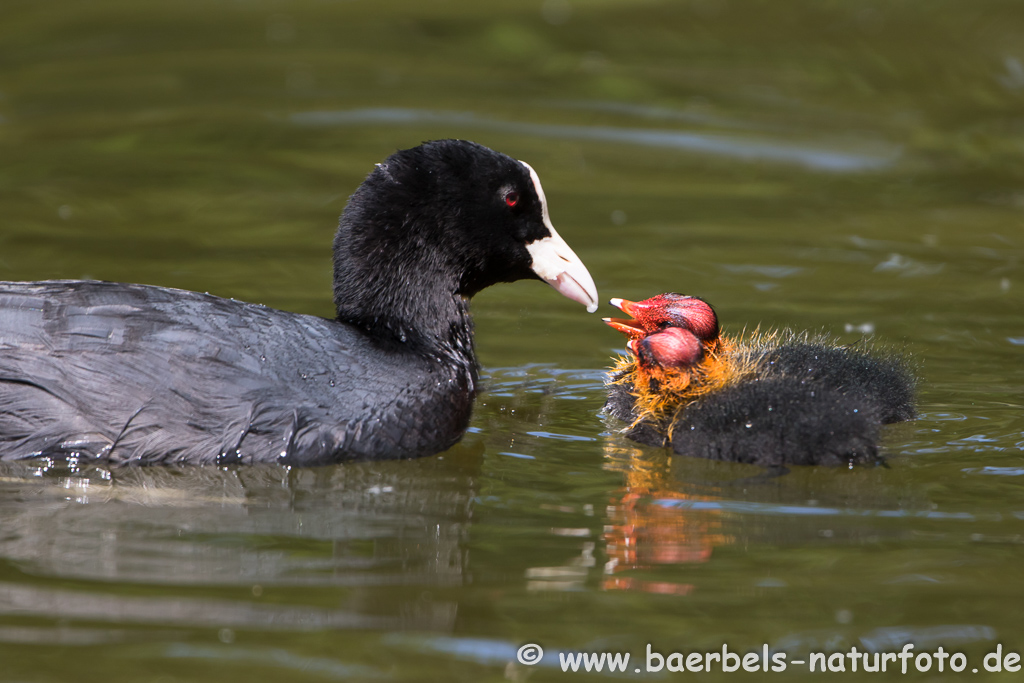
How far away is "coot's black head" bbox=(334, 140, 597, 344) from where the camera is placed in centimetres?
527

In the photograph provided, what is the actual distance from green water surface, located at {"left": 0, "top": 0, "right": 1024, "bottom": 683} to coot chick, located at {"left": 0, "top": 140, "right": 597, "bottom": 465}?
0.47ft

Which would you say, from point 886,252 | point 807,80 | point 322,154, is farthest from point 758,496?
point 807,80

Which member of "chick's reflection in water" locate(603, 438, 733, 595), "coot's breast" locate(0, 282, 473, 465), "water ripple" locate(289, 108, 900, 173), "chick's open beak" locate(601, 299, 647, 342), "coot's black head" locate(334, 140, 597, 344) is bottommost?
"chick's reflection in water" locate(603, 438, 733, 595)

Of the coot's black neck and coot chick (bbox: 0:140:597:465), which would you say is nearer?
coot chick (bbox: 0:140:597:465)

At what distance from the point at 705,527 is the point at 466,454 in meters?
1.17

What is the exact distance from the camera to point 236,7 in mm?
13102

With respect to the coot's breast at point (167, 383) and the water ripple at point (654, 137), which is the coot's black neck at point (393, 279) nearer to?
the coot's breast at point (167, 383)

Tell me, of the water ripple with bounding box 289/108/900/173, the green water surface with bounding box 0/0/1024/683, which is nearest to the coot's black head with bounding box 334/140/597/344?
the green water surface with bounding box 0/0/1024/683

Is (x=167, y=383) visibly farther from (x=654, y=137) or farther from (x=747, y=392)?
(x=654, y=137)

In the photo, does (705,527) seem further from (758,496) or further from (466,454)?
(466,454)

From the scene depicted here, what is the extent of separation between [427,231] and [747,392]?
54.2 inches

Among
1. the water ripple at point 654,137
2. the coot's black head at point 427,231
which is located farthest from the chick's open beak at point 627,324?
the water ripple at point 654,137

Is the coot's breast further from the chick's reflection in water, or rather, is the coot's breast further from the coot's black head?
the chick's reflection in water

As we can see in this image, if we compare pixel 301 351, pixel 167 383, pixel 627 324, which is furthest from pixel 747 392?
pixel 167 383
